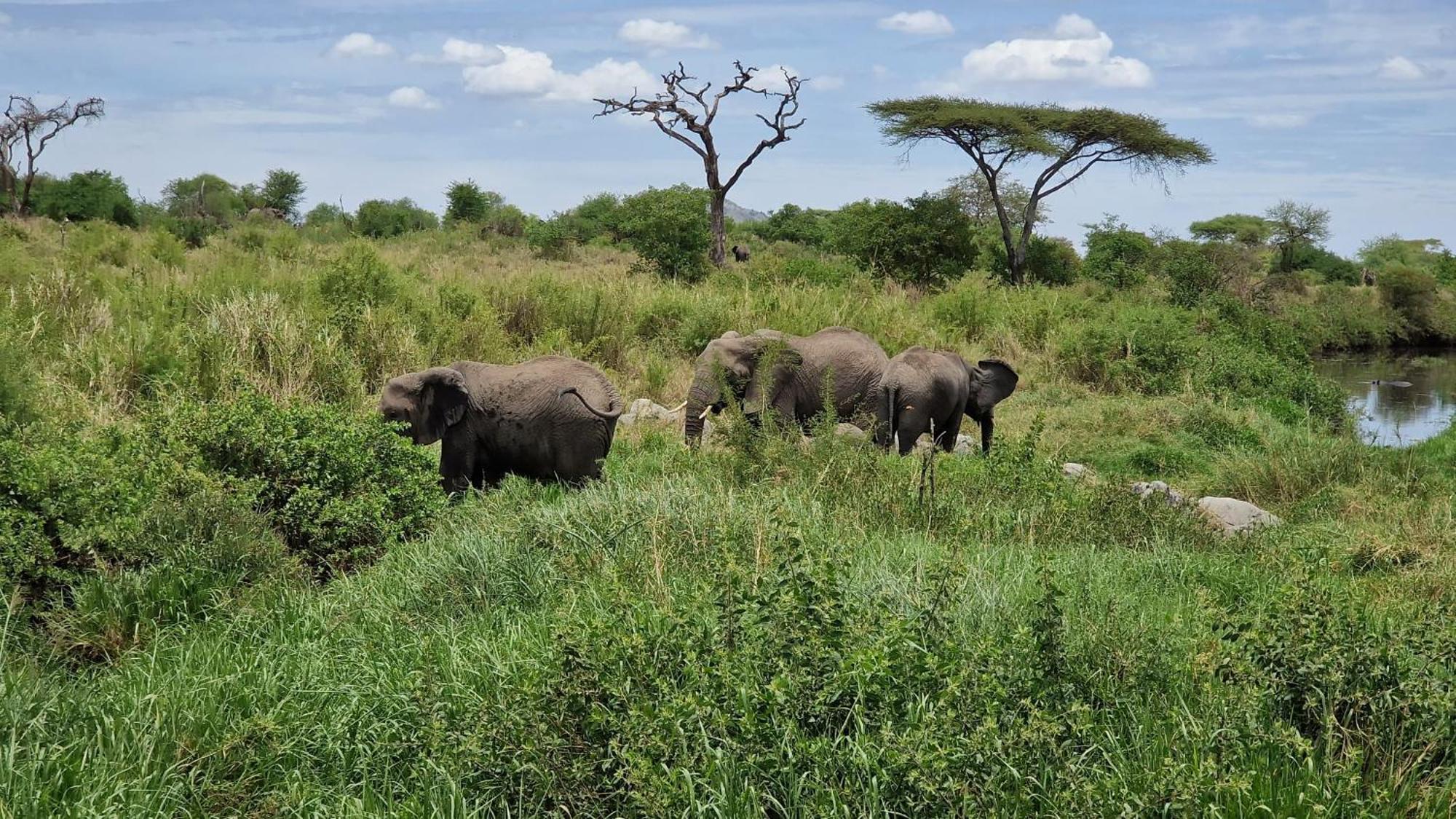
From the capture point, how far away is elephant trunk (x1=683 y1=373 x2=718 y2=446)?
32.5 ft

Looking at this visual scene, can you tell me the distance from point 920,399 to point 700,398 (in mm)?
1875

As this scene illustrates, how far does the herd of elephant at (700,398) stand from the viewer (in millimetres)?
7566

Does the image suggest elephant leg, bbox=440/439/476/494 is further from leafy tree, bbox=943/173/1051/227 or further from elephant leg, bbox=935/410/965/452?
leafy tree, bbox=943/173/1051/227

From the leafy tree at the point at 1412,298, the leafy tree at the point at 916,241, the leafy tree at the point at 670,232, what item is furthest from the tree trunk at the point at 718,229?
the leafy tree at the point at 1412,298

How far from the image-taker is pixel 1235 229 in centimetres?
4319

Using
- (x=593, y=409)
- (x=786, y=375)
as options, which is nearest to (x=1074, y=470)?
(x=786, y=375)

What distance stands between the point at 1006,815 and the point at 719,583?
4.05 feet

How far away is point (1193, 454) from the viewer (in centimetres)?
1151

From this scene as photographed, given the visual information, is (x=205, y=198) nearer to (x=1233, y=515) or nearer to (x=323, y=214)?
(x=323, y=214)

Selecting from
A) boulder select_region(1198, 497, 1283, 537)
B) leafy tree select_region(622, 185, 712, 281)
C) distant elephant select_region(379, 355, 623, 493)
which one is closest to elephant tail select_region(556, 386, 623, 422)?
distant elephant select_region(379, 355, 623, 493)

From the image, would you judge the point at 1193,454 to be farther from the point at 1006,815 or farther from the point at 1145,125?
the point at 1145,125

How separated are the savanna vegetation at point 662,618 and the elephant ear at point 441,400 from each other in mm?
556

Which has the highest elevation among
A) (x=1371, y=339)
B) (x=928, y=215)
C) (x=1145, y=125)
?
(x=1145, y=125)

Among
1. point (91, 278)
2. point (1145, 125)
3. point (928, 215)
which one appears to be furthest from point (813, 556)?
point (1145, 125)
